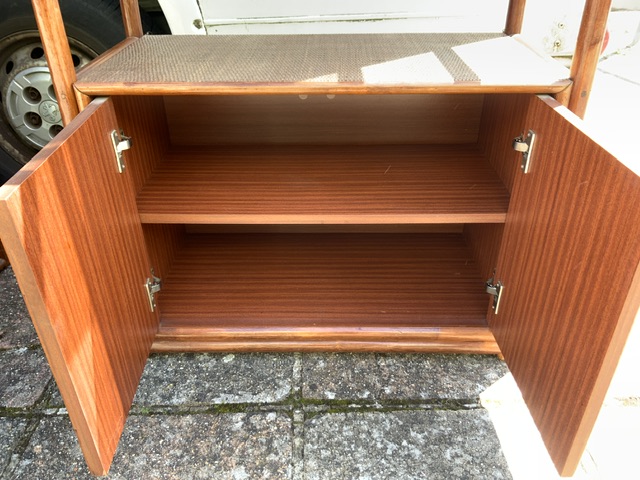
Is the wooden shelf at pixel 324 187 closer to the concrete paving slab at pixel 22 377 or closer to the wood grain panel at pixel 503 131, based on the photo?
the wood grain panel at pixel 503 131

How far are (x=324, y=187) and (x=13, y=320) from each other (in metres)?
0.95

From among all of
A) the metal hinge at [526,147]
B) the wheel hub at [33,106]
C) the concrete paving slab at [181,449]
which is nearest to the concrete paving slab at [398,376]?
the concrete paving slab at [181,449]

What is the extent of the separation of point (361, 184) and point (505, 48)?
448 millimetres

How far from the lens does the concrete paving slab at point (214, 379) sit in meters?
1.20

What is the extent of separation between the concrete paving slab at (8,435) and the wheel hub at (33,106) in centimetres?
98

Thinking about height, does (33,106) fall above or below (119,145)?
below

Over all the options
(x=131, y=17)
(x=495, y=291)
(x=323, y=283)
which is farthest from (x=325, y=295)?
(x=131, y=17)

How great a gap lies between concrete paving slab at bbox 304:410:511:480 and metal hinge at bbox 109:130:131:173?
0.66 metres

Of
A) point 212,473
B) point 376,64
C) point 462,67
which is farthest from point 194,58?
point 212,473

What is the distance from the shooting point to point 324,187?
4.04ft

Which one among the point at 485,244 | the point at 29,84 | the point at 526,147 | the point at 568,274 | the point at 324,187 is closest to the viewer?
the point at 568,274

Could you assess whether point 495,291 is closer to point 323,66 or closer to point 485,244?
point 485,244

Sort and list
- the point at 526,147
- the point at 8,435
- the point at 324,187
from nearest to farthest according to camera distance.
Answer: the point at 526,147 → the point at 8,435 → the point at 324,187

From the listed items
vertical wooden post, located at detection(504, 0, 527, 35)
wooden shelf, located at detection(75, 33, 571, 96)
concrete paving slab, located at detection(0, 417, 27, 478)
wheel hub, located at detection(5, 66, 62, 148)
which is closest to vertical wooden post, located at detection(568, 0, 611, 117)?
wooden shelf, located at detection(75, 33, 571, 96)
